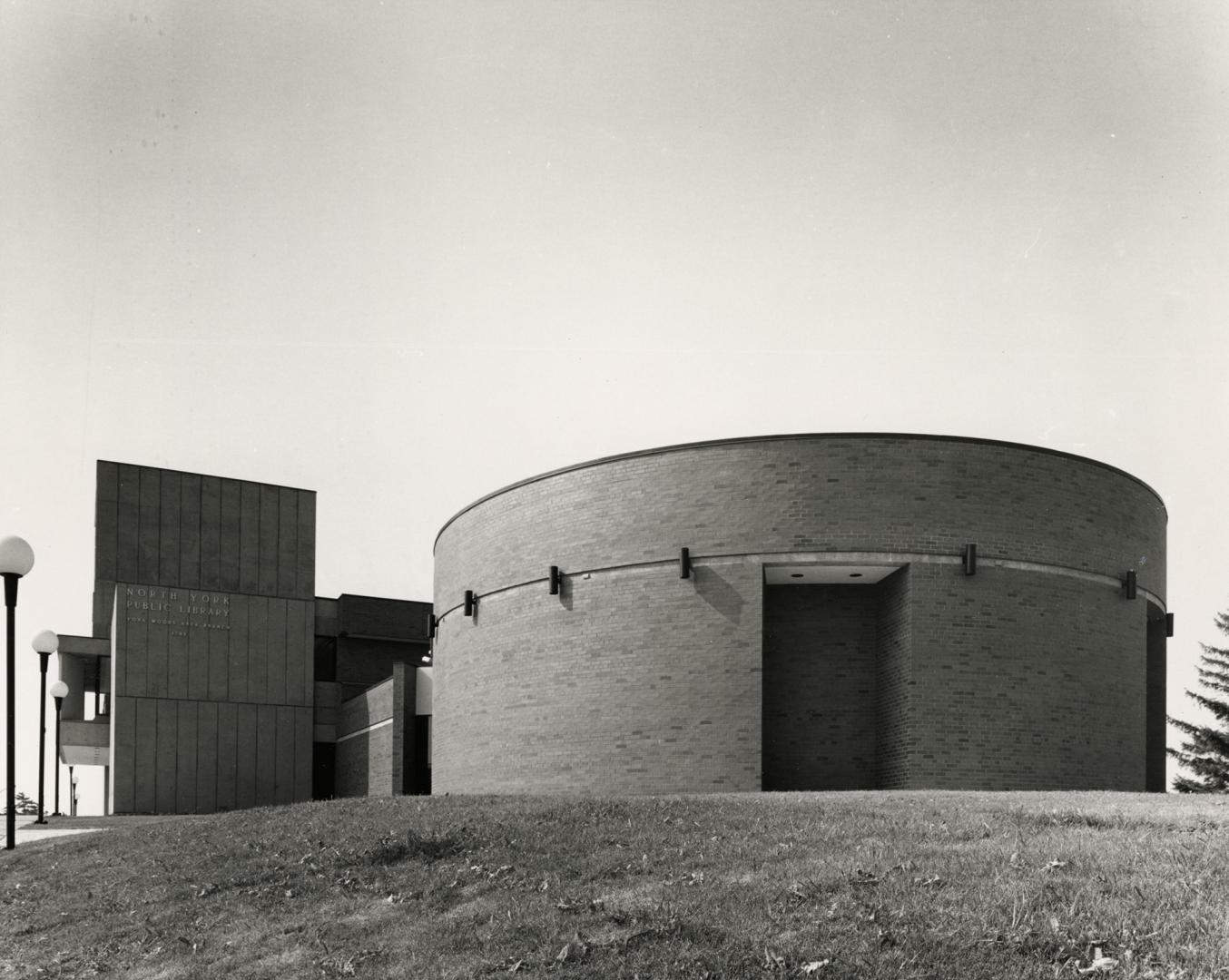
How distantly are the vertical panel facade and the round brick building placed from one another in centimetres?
1928

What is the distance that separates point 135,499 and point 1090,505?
99.8 feet

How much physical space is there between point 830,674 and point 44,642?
46.2 feet

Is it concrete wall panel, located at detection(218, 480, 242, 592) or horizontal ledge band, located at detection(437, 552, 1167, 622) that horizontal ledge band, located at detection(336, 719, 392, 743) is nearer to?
concrete wall panel, located at detection(218, 480, 242, 592)

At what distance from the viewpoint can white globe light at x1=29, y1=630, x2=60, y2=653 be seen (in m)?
22.4

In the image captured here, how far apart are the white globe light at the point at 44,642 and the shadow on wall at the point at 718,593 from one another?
1139 centimetres

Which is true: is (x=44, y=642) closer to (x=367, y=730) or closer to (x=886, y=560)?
(x=886, y=560)

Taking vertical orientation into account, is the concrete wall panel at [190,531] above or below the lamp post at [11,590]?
above

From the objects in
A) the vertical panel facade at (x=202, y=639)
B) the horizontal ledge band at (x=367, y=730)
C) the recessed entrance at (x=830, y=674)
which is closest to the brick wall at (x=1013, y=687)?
the recessed entrance at (x=830, y=674)

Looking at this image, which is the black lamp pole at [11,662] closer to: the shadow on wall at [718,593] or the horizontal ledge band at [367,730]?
the shadow on wall at [718,593]

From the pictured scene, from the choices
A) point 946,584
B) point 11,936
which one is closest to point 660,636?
point 946,584

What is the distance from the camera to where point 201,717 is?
40.6 m

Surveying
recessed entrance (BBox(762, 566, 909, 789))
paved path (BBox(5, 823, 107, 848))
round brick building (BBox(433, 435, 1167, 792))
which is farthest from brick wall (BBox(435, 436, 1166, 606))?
paved path (BBox(5, 823, 107, 848))

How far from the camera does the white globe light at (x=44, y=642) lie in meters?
22.4

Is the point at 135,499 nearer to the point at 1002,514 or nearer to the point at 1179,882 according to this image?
the point at 1002,514
